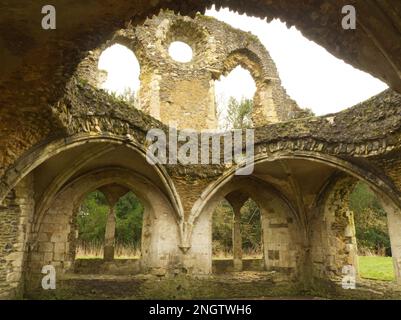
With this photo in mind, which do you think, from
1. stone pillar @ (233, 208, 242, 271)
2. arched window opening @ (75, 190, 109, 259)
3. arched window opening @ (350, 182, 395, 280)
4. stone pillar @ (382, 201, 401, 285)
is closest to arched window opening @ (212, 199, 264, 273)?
stone pillar @ (233, 208, 242, 271)

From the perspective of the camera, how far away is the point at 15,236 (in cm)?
708

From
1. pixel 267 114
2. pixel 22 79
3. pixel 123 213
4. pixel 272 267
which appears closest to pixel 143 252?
pixel 272 267

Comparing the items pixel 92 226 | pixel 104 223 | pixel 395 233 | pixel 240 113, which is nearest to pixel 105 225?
pixel 104 223

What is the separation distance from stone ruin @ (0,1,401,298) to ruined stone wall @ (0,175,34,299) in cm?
3

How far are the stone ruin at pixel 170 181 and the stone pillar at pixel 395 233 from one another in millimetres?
23

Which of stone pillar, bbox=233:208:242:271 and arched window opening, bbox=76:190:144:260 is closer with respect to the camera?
stone pillar, bbox=233:208:242:271

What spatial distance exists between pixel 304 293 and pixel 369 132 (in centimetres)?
476

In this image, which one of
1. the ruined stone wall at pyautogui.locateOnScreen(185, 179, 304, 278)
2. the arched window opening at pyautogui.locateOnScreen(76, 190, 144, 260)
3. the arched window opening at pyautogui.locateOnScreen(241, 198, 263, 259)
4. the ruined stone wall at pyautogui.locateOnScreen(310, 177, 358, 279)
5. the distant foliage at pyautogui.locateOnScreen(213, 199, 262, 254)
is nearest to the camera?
the ruined stone wall at pyautogui.locateOnScreen(310, 177, 358, 279)

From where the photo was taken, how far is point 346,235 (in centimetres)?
936

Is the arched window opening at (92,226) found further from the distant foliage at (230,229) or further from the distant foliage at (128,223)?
the distant foliage at (230,229)

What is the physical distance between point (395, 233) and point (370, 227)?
12053 mm

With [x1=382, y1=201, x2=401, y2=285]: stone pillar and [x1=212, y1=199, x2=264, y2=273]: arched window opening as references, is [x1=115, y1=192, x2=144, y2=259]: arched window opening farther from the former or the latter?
[x1=382, y1=201, x2=401, y2=285]: stone pillar

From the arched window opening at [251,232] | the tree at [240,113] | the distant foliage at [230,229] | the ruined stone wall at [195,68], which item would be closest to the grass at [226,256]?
the arched window opening at [251,232]

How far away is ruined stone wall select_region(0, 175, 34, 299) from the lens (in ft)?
22.1
